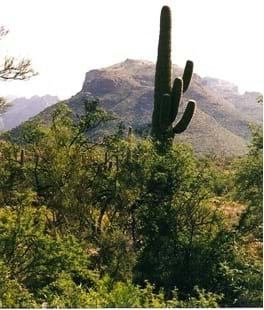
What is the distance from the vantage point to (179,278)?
1324 centimetres

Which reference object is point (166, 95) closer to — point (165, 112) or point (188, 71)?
point (165, 112)

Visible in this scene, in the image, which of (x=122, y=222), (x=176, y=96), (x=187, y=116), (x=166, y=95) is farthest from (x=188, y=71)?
(x=122, y=222)

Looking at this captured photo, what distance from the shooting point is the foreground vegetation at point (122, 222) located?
11.6 m

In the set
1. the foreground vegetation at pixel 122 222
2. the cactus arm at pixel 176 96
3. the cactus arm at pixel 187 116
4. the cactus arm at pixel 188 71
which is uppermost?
the cactus arm at pixel 188 71

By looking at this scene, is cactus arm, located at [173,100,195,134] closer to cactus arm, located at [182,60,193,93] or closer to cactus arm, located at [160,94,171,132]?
cactus arm, located at [160,94,171,132]

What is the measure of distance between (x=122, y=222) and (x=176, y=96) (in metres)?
4.84

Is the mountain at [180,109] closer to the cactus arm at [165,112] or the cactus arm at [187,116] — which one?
the cactus arm at [165,112]

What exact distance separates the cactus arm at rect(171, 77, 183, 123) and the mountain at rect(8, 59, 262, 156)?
137 ft

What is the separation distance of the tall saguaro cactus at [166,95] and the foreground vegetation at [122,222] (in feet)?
4.58

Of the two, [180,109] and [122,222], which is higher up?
[180,109]

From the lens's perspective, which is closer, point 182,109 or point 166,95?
point 166,95

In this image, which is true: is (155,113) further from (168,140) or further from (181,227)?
(181,227)

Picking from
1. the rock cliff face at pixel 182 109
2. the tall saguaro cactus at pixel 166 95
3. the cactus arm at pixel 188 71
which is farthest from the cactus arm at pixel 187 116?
the rock cliff face at pixel 182 109

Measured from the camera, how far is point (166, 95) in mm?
16812
